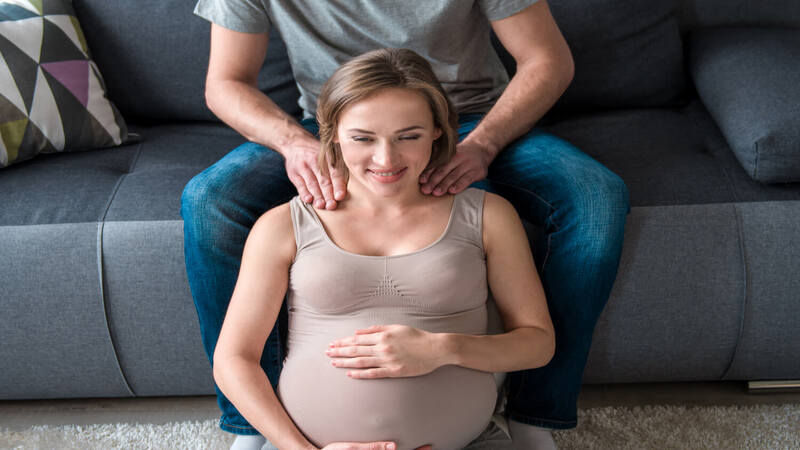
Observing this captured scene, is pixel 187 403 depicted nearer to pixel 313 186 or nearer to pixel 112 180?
pixel 112 180

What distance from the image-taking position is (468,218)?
1.13 m

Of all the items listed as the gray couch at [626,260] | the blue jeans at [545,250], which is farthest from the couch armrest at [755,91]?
the blue jeans at [545,250]

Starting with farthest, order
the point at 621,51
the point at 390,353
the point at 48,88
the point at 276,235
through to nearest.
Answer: the point at 621,51 < the point at 48,88 < the point at 276,235 < the point at 390,353

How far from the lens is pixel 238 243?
1.26m

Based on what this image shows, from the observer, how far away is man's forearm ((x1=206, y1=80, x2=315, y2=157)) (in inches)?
54.5

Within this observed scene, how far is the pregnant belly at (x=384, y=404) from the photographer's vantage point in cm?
100

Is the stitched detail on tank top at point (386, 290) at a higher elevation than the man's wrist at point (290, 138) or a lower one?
lower

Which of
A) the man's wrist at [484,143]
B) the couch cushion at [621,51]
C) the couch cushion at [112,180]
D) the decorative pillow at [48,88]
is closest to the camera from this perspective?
the man's wrist at [484,143]

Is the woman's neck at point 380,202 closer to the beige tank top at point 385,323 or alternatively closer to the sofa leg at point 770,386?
the beige tank top at point 385,323

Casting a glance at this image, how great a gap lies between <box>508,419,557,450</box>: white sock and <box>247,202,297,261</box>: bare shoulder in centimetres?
57

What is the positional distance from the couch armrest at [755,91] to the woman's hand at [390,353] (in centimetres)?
91

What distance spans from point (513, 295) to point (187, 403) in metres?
0.90

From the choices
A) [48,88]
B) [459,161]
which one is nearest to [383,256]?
[459,161]

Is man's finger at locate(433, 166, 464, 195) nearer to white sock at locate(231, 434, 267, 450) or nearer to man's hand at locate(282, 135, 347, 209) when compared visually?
man's hand at locate(282, 135, 347, 209)
